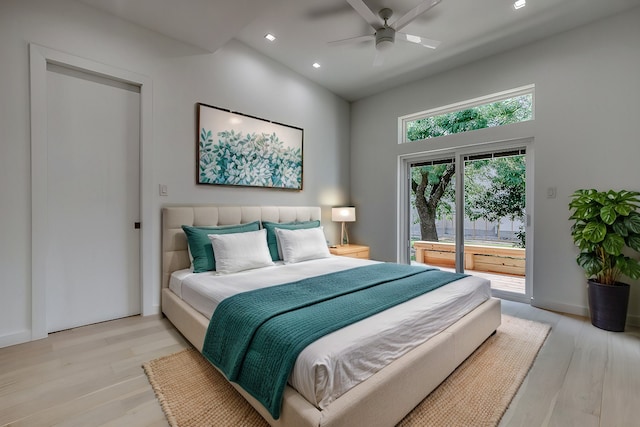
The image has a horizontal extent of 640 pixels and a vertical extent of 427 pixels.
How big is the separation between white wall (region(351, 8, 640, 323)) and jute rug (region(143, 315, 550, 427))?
1.36 m

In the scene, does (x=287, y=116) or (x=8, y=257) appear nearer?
(x=8, y=257)

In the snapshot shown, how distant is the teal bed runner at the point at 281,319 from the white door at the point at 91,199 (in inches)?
61.2

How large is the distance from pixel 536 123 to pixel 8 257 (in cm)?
516

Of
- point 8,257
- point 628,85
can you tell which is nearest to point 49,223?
point 8,257

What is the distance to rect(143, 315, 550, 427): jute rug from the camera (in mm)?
1494

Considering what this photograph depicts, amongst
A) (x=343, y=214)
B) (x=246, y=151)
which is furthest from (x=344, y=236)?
(x=246, y=151)

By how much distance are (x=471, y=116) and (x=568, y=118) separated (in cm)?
104

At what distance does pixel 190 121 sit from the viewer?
10.2ft

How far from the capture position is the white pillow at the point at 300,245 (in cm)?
318

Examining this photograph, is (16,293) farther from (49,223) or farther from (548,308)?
(548,308)

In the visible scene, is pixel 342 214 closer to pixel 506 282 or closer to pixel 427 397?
pixel 506 282

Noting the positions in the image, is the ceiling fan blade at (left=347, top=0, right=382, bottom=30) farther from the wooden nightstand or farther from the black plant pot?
the black plant pot

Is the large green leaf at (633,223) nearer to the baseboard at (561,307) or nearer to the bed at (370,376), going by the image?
the baseboard at (561,307)

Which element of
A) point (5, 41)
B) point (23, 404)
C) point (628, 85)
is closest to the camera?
point (23, 404)
